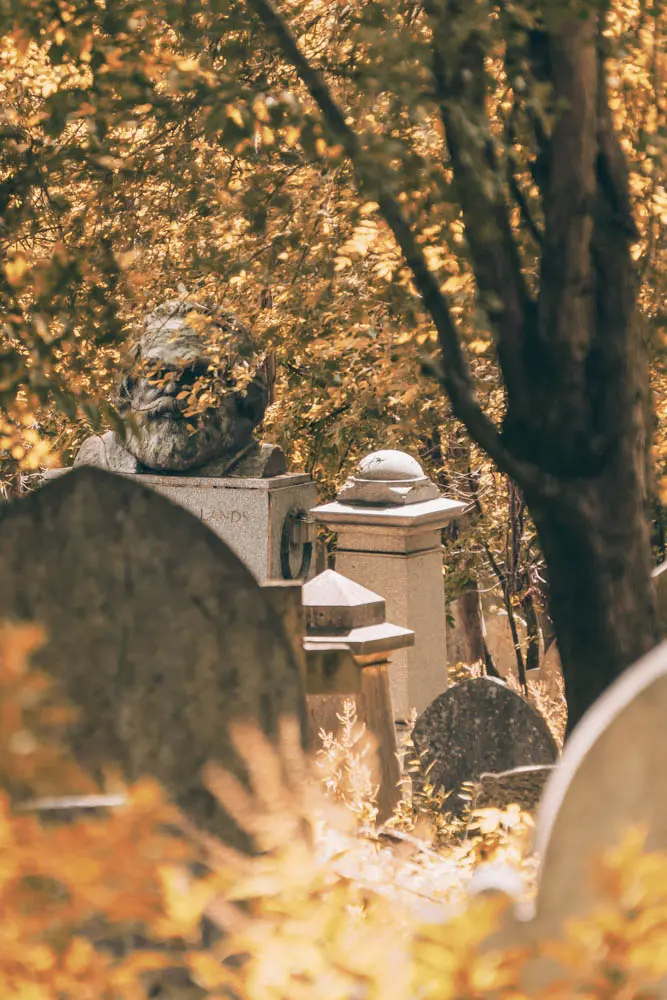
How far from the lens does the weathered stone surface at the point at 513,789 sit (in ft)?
14.1

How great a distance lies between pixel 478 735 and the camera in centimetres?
574

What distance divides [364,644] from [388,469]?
304 centimetres

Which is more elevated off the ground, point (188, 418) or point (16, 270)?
point (16, 270)

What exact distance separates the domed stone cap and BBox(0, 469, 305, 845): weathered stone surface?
6.29 meters

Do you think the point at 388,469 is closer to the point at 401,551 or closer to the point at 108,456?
the point at 401,551

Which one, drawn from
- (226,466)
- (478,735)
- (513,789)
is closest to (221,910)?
(513,789)

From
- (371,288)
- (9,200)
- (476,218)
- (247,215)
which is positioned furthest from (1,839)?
(371,288)

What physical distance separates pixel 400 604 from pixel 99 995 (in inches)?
264

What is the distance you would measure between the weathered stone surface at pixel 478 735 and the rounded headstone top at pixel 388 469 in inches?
115

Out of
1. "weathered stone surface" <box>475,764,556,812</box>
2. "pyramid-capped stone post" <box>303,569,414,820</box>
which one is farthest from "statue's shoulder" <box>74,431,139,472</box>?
"weathered stone surface" <box>475,764,556,812</box>

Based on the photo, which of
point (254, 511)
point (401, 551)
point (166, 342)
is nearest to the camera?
point (401, 551)

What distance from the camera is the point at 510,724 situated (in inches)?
223

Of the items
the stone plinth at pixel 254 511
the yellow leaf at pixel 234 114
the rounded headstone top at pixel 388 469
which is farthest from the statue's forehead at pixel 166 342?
the yellow leaf at pixel 234 114

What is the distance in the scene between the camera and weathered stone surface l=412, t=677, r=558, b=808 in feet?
18.3
